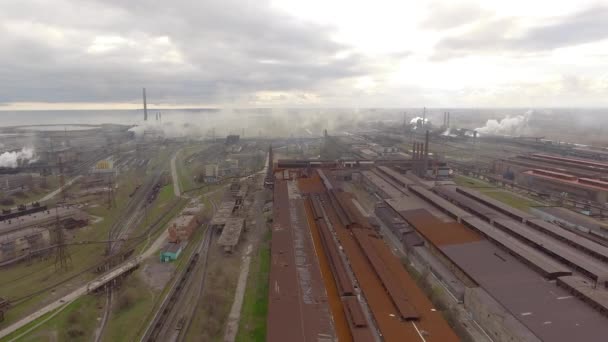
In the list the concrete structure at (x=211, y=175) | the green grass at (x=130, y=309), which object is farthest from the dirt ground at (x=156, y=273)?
the concrete structure at (x=211, y=175)

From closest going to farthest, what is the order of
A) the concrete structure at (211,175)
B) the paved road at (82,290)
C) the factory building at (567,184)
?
the paved road at (82,290) → the factory building at (567,184) → the concrete structure at (211,175)

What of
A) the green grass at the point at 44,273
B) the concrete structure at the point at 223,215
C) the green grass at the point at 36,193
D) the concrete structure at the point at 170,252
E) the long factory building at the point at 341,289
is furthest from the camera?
the green grass at the point at 36,193

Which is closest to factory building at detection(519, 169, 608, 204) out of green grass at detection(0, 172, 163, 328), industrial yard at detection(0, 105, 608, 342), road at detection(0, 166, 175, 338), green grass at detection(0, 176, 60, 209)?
industrial yard at detection(0, 105, 608, 342)

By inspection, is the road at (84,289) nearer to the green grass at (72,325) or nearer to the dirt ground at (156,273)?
the green grass at (72,325)

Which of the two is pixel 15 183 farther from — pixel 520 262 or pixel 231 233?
pixel 520 262

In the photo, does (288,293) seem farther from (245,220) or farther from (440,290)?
(245,220)

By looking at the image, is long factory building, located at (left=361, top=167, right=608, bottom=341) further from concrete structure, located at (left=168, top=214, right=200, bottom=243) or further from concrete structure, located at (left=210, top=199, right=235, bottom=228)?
concrete structure, located at (left=168, top=214, right=200, bottom=243)

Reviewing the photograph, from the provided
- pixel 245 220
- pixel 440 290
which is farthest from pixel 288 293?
pixel 245 220
